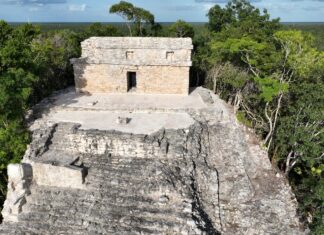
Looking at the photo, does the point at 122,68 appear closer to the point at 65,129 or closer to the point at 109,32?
the point at 65,129

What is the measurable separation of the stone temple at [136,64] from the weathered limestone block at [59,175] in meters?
7.21

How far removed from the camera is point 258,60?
593 inches

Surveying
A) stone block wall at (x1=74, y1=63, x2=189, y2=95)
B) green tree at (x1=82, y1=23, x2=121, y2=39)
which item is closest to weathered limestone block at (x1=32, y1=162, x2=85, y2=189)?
stone block wall at (x1=74, y1=63, x2=189, y2=95)

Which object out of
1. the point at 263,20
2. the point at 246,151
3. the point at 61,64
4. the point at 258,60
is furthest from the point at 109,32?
the point at 246,151

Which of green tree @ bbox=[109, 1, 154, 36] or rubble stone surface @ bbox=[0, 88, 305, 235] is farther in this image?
green tree @ bbox=[109, 1, 154, 36]

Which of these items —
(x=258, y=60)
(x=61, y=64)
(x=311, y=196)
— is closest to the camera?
(x=311, y=196)

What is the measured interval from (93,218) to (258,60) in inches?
414

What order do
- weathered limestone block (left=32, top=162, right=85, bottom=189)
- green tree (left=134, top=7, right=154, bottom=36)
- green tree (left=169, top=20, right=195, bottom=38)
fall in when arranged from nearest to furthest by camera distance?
weathered limestone block (left=32, top=162, right=85, bottom=189) → green tree (left=169, top=20, right=195, bottom=38) → green tree (left=134, top=7, right=154, bottom=36)

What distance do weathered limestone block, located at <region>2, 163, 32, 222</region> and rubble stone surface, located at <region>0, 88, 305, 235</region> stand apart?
79 mm

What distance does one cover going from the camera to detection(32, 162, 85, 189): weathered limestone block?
10.8 m

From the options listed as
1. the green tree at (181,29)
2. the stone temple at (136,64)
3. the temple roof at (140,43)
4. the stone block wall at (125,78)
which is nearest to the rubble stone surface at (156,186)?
the stone block wall at (125,78)

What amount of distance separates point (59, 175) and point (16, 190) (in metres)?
1.51

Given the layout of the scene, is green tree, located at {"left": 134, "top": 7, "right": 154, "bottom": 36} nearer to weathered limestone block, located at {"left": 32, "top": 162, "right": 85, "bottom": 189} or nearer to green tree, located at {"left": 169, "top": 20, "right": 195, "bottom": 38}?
green tree, located at {"left": 169, "top": 20, "right": 195, "bottom": 38}

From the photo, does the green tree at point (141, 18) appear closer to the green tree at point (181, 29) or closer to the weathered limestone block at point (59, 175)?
the green tree at point (181, 29)
